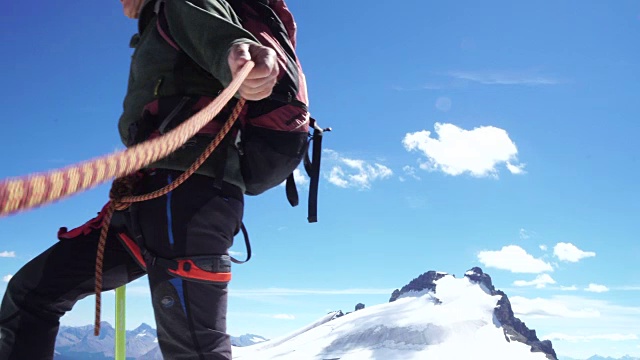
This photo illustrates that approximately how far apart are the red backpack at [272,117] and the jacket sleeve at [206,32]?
0.12m

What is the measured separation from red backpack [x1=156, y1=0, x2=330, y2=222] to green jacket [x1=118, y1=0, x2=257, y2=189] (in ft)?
0.29

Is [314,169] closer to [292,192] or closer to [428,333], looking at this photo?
[292,192]

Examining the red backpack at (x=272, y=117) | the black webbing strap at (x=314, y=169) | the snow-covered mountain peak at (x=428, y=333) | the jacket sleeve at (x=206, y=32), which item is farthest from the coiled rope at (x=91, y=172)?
the snow-covered mountain peak at (x=428, y=333)

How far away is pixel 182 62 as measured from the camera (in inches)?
111

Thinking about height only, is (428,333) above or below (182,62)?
above

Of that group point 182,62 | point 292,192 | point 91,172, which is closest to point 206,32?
point 182,62

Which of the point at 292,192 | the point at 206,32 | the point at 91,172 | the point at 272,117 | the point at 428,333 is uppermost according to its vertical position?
the point at 428,333

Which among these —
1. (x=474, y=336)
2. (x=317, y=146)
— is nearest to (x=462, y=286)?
(x=474, y=336)

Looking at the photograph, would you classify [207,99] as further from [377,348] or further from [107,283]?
[377,348]

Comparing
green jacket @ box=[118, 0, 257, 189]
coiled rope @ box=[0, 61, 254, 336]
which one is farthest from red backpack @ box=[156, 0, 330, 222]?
coiled rope @ box=[0, 61, 254, 336]

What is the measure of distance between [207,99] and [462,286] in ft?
678

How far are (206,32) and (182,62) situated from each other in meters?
0.34

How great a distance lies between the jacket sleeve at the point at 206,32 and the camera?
2457 mm

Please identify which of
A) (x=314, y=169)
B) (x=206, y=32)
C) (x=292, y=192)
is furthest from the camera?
(x=292, y=192)
